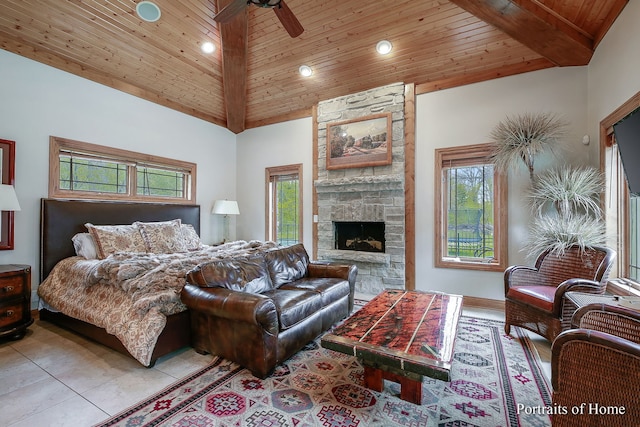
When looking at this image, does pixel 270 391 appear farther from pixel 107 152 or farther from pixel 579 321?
pixel 107 152

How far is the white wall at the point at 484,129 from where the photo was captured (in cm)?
350

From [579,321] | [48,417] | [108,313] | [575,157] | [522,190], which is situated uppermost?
[575,157]

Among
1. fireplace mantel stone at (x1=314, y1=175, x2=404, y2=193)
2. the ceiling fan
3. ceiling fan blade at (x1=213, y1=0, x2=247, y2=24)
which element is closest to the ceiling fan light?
the ceiling fan

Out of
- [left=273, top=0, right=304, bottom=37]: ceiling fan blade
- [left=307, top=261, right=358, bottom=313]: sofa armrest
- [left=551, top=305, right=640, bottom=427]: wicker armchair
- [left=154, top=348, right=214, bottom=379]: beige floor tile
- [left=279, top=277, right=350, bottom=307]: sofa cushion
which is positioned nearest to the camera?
[left=551, top=305, right=640, bottom=427]: wicker armchair

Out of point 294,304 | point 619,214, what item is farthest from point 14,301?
point 619,214

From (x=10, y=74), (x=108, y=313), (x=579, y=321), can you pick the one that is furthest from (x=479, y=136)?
(x=10, y=74)

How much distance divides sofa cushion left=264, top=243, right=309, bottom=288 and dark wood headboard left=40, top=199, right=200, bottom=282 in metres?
2.40

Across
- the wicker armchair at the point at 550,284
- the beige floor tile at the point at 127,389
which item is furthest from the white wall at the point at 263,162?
the beige floor tile at the point at 127,389

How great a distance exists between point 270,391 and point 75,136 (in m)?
4.08

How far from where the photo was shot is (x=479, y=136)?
396 centimetres

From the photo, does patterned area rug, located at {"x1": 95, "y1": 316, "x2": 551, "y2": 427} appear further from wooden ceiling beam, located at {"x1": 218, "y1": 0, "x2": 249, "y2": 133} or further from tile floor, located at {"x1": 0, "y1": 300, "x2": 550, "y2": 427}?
wooden ceiling beam, located at {"x1": 218, "y1": 0, "x2": 249, "y2": 133}

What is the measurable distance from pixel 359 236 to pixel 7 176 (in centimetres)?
459

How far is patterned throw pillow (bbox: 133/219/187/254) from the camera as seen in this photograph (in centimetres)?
393

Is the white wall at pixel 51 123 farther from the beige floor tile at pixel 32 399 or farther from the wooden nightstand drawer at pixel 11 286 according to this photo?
the beige floor tile at pixel 32 399
